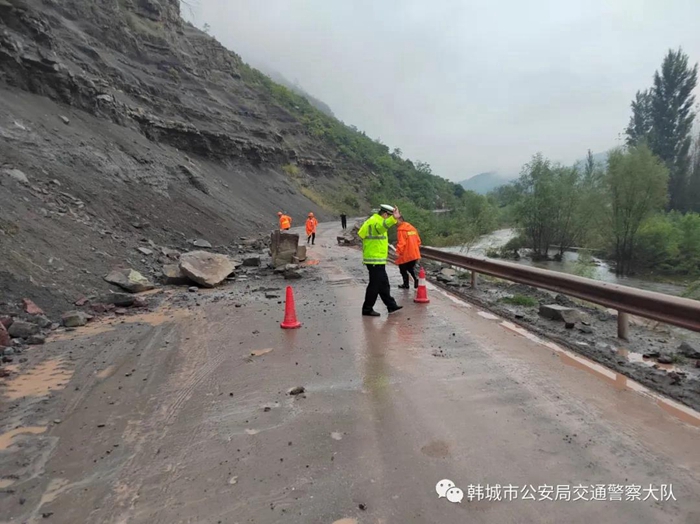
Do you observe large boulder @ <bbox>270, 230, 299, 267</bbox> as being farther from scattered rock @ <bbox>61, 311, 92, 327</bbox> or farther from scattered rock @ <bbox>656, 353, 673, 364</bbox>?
scattered rock @ <bbox>656, 353, 673, 364</bbox>

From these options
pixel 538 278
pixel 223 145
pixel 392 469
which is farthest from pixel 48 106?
pixel 392 469

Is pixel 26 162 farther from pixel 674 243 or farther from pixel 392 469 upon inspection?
pixel 674 243

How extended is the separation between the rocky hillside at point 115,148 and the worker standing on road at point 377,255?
5.19m

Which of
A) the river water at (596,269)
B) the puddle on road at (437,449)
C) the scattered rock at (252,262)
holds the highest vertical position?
the scattered rock at (252,262)

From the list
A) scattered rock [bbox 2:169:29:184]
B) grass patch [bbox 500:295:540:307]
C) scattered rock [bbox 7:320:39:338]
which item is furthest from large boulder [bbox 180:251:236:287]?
grass patch [bbox 500:295:540:307]

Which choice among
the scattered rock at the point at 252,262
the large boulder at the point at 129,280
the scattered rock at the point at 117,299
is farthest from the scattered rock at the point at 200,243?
the scattered rock at the point at 117,299

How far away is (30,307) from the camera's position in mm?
6469

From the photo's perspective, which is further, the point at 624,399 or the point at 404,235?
the point at 404,235

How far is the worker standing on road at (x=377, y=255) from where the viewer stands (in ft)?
23.7

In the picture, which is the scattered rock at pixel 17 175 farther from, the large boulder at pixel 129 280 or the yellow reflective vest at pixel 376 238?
the yellow reflective vest at pixel 376 238

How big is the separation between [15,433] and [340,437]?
263 centimetres

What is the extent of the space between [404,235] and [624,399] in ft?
18.9

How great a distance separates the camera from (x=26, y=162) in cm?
1241

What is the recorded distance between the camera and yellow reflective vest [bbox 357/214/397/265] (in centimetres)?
725
